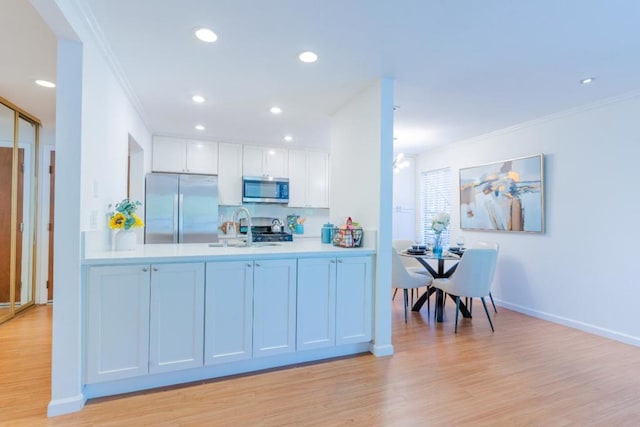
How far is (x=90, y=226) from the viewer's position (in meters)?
2.07

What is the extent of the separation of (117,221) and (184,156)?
2.62 m

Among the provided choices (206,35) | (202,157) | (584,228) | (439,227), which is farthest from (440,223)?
(202,157)

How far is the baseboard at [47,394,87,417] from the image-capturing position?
184cm

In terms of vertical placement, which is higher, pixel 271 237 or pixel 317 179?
pixel 317 179

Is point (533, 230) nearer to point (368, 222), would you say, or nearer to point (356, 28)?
point (368, 222)

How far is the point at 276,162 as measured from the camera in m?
5.28

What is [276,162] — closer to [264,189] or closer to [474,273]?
[264,189]

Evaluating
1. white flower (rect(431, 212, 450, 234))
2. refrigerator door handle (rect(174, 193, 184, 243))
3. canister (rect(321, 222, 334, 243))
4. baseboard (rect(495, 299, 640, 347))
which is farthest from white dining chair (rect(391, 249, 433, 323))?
refrigerator door handle (rect(174, 193, 184, 243))

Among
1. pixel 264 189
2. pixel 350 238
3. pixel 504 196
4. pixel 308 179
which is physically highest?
pixel 308 179

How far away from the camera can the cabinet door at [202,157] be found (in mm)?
4781

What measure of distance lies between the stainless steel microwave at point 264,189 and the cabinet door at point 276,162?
14 cm

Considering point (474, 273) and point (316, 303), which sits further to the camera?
point (474, 273)

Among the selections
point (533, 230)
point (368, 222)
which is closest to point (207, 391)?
point (368, 222)

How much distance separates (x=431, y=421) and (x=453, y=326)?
1869 mm
